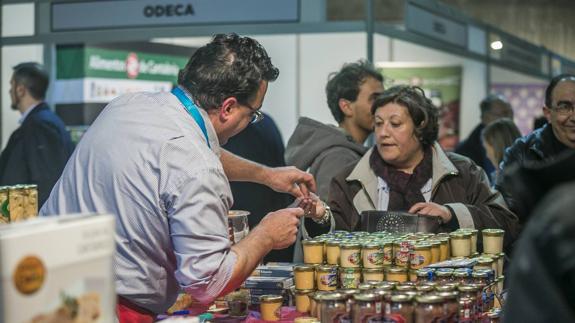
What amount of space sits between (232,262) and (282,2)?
371 centimetres

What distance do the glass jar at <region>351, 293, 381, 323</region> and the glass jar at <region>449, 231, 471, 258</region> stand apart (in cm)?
109

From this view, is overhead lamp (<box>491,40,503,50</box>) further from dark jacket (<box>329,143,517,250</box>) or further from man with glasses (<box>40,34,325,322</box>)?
man with glasses (<box>40,34,325,322</box>)

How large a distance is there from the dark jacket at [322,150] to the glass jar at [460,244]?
1.47m

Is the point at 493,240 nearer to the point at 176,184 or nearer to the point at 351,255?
the point at 351,255

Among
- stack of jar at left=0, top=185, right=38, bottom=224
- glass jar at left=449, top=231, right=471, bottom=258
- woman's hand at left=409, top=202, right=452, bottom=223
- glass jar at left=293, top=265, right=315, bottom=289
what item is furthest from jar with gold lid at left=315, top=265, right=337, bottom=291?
stack of jar at left=0, top=185, right=38, bottom=224

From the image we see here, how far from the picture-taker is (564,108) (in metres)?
4.84

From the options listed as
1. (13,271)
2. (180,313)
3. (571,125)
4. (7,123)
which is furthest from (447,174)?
(7,123)

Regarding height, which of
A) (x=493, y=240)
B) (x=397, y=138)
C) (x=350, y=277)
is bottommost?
(x=350, y=277)

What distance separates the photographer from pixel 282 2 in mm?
6316

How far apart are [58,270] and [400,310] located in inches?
45.3

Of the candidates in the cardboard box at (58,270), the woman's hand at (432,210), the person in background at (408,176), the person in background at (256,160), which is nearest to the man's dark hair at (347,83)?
the person in background at (256,160)

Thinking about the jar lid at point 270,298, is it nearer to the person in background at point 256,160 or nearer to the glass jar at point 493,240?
the glass jar at point 493,240

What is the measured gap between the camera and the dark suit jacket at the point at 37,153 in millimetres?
6965

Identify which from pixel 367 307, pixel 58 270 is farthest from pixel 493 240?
pixel 58 270
